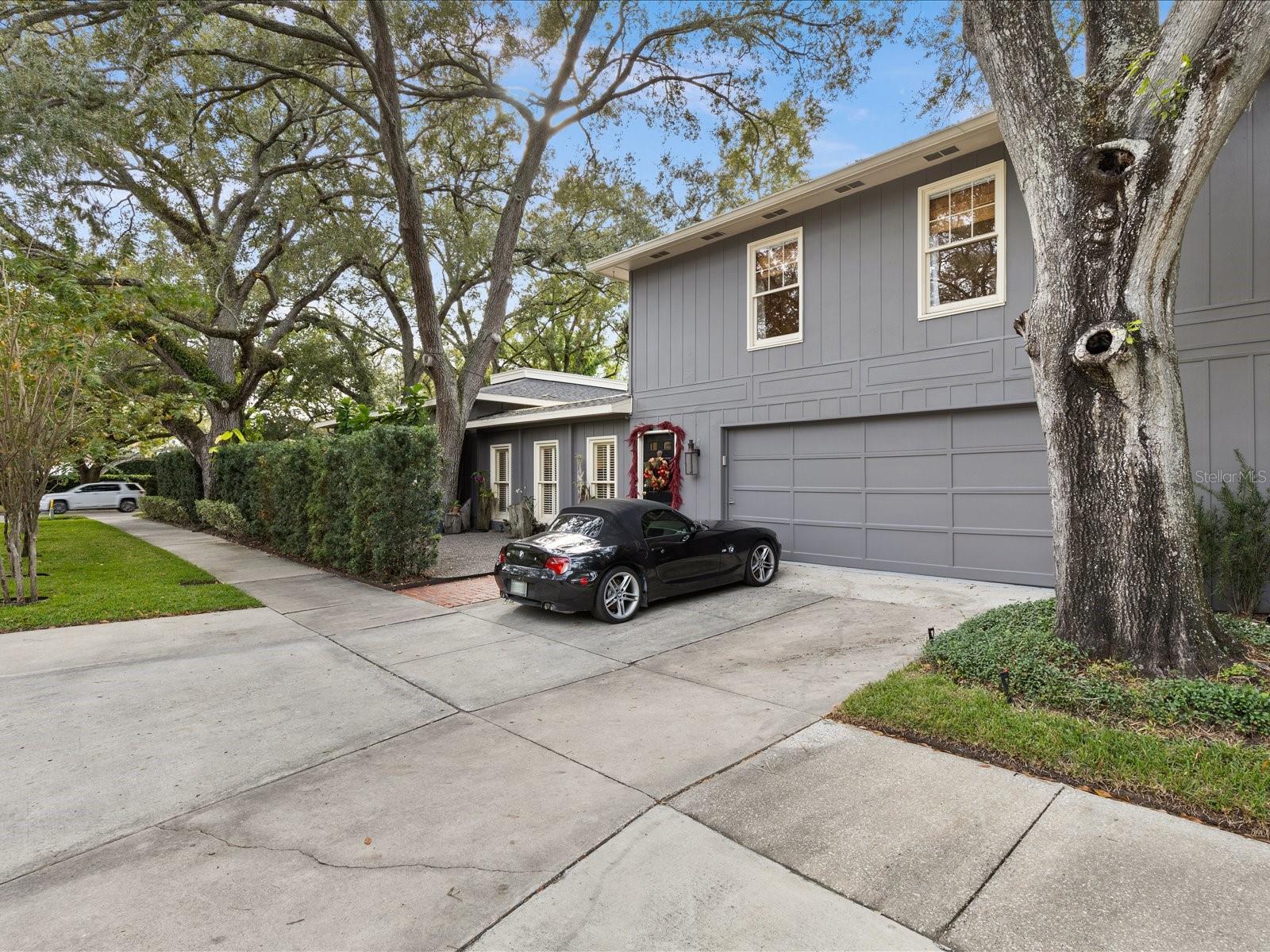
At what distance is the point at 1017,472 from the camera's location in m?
7.58

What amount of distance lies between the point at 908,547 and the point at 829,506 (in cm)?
129

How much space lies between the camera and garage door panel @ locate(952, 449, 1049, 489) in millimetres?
7426

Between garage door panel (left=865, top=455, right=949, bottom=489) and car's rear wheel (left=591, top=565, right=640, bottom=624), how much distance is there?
4.06 meters

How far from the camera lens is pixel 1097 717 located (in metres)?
3.73

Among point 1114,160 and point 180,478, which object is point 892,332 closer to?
point 1114,160

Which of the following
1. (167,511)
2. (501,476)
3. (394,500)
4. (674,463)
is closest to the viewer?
(394,500)

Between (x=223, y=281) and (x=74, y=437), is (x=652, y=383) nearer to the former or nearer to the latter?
(x=74, y=437)

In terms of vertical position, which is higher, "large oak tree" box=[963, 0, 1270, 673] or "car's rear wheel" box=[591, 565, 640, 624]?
"large oak tree" box=[963, 0, 1270, 673]

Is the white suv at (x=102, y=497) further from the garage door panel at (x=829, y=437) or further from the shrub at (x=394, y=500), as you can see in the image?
the garage door panel at (x=829, y=437)

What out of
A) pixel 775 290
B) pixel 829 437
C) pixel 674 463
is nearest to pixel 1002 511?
pixel 829 437

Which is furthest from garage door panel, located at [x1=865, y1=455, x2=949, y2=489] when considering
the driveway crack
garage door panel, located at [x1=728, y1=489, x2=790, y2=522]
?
the driveway crack

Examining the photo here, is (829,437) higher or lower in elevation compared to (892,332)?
lower

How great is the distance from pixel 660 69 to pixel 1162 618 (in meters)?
13.9

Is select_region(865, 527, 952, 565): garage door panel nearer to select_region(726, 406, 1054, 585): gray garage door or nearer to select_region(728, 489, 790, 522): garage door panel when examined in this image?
select_region(726, 406, 1054, 585): gray garage door
